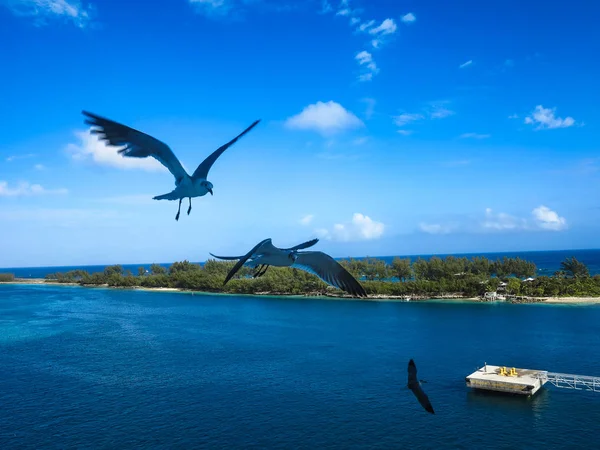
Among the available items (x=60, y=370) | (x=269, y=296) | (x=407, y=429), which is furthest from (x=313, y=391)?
(x=269, y=296)

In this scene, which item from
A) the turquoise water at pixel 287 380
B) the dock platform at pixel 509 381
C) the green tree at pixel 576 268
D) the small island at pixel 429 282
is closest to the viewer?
the turquoise water at pixel 287 380

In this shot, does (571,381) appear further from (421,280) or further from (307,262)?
(421,280)

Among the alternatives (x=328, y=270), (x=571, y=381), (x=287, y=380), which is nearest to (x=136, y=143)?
(x=328, y=270)

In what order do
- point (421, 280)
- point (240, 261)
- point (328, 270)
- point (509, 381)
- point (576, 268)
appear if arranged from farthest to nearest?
1. point (421, 280)
2. point (576, 268)
3. point (509, 381)
4. point (328, 270)
5. point (240, 261)

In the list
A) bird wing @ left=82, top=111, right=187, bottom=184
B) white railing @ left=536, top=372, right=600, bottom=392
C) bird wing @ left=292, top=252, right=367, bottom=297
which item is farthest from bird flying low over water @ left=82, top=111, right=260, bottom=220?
white railing @ left=536, top=372, right=600, bottom=392

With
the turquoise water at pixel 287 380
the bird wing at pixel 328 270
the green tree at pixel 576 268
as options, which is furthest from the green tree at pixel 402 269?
the bird wing at pixel 328 270

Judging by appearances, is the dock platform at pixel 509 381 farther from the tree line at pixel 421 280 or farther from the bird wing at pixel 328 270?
the tree line at pixel 421 280

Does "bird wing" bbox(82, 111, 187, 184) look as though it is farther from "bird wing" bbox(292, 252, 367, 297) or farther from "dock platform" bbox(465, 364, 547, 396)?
"dock platform" bbox(465, 364, 547, 396)
